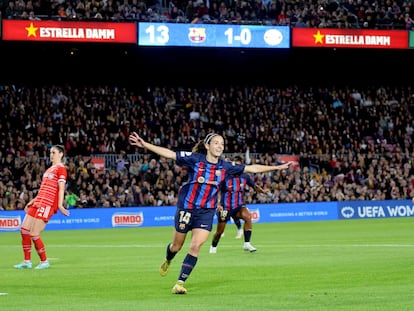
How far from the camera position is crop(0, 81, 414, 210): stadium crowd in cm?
3791

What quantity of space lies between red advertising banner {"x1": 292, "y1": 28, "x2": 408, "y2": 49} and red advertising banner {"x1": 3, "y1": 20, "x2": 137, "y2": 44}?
26.6ft

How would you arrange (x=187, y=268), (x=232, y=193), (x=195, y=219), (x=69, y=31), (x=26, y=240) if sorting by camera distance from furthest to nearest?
(x=69, y=31) → (x=232, y=193) → (x=26, y=240) → (x=195, y=219) → (x=187, y=268)

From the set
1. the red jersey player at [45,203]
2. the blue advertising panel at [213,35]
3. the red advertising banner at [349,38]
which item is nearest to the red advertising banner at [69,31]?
the blue advertising panel at [213,35]

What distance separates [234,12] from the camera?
44.1 m

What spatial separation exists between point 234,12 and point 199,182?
105 feet

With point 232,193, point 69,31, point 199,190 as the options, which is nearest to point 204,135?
point 69,31

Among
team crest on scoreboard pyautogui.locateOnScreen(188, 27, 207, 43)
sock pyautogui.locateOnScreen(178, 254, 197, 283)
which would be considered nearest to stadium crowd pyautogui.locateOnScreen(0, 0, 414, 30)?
team crest on scoreboard pyautogui.locateOnScreen(188, 27, 207, 43)

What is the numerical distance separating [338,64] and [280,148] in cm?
1012

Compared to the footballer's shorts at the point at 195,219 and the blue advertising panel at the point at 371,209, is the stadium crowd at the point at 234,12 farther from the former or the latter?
the footballer's shorts at the point at 195,219

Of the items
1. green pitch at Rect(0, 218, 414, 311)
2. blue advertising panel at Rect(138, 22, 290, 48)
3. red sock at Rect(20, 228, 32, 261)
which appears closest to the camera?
green pitch at Rect(0, 218, 414, 311)

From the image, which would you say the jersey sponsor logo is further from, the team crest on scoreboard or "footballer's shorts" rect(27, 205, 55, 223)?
"footballer's shorts" rect(27, 205, 55, 223)

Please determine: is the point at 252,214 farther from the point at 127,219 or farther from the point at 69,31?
the point at 69,31

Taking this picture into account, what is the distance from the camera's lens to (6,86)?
145 ft

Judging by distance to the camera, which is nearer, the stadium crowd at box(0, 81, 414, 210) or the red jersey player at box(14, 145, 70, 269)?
the red jersey player at box(14, 145, 70, 269)
